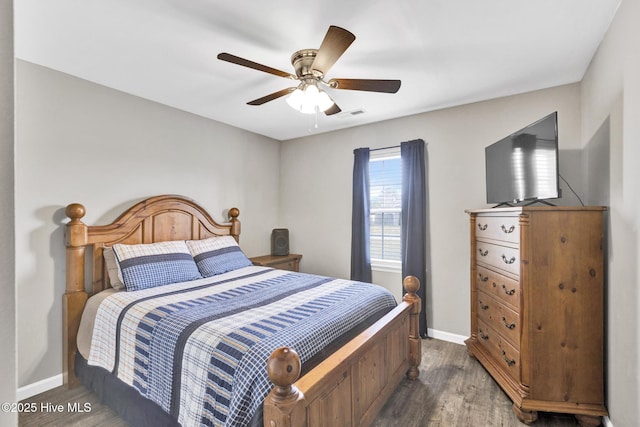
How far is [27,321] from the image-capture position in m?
2.26

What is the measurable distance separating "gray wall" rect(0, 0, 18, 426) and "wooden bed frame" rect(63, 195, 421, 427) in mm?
749

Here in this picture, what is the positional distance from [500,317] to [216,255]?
2.68 m

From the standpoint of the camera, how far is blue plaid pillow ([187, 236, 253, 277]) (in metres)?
2.99

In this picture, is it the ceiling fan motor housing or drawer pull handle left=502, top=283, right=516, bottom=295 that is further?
drawer pull handle left=502, top=283, right=516, bottom=295

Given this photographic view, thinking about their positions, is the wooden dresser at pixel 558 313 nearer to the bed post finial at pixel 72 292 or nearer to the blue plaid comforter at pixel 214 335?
the blue plaid comforter at pixel 214 335

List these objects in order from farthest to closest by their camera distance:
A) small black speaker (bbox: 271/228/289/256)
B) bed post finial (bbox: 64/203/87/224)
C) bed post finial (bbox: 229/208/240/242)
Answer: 1. small black speaker (bbox: 271/228/289/256)
2. bed post finial (bbox: 229/208/240/242)
3. bed post finial (bbox: 64/203/87/224)

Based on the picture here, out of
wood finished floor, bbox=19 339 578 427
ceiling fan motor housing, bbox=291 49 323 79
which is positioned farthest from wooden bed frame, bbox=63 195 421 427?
ceiling fan motor housing, bbox=291 49 323 79

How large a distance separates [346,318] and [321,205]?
248 cm

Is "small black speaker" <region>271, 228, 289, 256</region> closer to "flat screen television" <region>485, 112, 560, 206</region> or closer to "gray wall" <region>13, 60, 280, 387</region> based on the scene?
"gray wall" <region>13, 60, 280, 387</region>

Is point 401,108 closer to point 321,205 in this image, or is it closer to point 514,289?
point 321,205

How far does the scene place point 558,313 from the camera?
6.40 feet

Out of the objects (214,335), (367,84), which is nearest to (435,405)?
(214,335)

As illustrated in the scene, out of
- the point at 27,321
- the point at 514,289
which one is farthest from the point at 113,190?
the point at 514,289

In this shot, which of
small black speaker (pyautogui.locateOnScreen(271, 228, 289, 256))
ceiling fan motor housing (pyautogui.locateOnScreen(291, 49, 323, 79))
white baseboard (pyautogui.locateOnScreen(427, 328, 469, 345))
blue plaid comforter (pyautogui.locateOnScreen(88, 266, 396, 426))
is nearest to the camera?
blue plaid comforter (pyautogui.locateOnScreen(88, 266, 396, 426))
